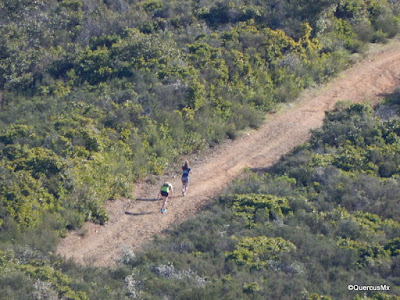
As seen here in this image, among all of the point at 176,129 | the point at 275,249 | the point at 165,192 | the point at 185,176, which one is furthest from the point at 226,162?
the point at 275,249

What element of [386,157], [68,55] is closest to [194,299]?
[386,157]

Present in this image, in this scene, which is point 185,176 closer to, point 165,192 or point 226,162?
point 165,192

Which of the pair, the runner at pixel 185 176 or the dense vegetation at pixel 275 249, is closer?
the dense vegetation at pixel 275 249

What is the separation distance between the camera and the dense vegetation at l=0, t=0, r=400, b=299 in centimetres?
1284

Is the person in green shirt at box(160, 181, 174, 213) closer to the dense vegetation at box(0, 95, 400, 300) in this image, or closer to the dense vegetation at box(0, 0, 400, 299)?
the dense vegetation at box(0, 0, 400, 299)

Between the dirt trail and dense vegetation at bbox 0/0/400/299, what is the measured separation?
0.45 meters

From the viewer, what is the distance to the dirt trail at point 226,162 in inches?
585

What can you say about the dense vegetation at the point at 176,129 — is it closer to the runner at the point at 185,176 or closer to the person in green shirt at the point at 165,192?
the person in green shirt at the point at 165,192

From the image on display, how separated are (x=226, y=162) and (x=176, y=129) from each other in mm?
1845

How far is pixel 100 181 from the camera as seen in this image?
16266 millimetres

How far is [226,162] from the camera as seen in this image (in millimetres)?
18406

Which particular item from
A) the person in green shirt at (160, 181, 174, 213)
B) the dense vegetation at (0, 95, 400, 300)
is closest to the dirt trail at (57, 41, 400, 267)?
the person in green shirt at (160, 181, 174, 213)

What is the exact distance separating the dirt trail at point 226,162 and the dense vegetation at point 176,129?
1.47ft

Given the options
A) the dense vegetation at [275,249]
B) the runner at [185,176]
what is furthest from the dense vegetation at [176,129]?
the runner at [185,176]
